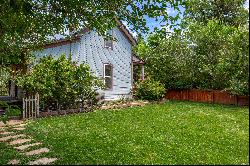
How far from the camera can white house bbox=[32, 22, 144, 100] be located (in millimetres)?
24828

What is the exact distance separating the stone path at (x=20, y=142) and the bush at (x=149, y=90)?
12675 mm

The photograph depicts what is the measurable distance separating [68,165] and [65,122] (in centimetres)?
731

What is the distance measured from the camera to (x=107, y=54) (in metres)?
27.2

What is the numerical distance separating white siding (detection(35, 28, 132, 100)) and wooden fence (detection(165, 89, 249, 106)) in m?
4.22

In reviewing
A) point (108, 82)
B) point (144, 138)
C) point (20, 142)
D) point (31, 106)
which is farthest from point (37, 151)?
point (108, 82)

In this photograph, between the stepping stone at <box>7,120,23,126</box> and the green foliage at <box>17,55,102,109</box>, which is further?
the green foliage at <box>17,55,102,109</box>

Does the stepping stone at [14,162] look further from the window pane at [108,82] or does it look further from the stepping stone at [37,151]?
the window pane at [108,82]

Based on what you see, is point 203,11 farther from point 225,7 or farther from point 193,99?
point 193,99

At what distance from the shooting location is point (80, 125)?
47.4 ft

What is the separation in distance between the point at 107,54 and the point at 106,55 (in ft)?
0.56

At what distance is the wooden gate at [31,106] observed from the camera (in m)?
16.9

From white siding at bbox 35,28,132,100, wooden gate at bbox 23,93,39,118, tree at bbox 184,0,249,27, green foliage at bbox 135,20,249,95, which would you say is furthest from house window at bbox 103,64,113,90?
tree at bbox 184,0,249,27

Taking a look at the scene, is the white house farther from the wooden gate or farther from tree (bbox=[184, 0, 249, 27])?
tree (bbox=[184, 0, 249, 27])

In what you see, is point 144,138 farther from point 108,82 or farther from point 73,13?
point 108,82
